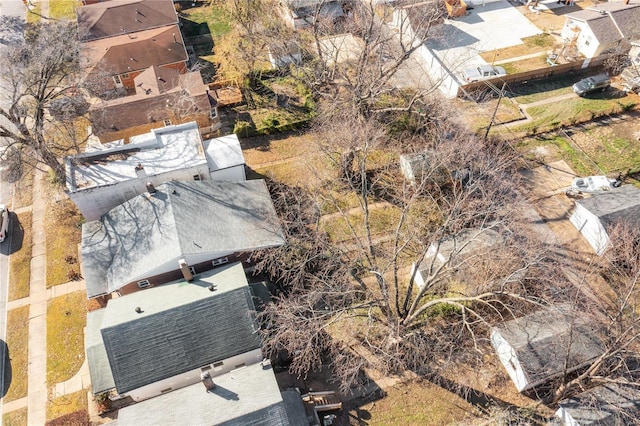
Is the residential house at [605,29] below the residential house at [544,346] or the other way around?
the other way around

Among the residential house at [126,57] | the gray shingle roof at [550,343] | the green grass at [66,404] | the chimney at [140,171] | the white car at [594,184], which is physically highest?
the residential house at [126,57]

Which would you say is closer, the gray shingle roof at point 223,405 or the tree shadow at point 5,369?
the gray shingle roof at point 223,405

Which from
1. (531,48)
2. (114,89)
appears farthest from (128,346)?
(531,48)

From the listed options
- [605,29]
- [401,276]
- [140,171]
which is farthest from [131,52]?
[605,29]

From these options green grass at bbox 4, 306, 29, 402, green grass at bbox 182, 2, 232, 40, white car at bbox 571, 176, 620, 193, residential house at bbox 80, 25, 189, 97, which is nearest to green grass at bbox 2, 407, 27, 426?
green grass at bbox 4, 306, 29, 402

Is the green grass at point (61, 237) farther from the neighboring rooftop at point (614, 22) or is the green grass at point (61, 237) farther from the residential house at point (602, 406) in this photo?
the neighboring rooftop at point (614, 22)

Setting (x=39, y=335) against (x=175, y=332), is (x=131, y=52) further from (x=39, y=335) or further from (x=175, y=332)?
(x=175, y=332)

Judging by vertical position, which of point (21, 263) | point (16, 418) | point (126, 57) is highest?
point (126, 57)

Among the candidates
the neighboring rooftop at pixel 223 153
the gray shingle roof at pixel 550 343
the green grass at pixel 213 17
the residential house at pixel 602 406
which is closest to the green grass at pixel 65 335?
the neighboring rooftop at pixel 223 153
